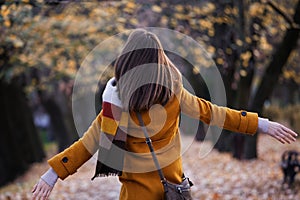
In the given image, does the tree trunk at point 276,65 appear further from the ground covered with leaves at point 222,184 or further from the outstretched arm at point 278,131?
the outstretched arm at point 278,131

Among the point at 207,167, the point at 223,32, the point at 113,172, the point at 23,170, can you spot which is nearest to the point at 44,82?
the point at 23,170

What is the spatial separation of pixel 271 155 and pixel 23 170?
7.17 metres

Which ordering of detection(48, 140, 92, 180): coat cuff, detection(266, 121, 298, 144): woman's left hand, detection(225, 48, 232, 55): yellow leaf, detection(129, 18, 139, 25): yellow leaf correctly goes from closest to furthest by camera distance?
detection(48, 140, 92, 180): coat cuff → detection(266, 121, 298, 144): woman's left hand → detection(129, 18, 139, 25): yellow leaf → detection(225, 48, 232, 55): yellow leaf

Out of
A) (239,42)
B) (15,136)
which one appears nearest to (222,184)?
(239,42)

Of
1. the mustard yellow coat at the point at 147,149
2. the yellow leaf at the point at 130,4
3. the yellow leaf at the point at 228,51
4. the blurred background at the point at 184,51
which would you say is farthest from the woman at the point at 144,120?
the yellow leaf at the point at 228,51

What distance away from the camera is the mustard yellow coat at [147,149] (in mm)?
3703

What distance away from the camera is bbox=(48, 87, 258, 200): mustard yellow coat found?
3.70 meters

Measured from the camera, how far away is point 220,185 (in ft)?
32.0

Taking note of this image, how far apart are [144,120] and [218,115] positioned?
1.80 feet

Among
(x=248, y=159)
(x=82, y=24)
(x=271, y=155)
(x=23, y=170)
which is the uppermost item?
(x=82, y=24)

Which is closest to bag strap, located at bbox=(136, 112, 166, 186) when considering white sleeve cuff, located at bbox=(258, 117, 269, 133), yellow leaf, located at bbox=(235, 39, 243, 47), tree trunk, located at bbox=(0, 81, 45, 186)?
white sleeve cuff, located at bbox=(258, 117, 269, 133)

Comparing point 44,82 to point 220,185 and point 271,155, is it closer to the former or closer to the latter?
point 271,155

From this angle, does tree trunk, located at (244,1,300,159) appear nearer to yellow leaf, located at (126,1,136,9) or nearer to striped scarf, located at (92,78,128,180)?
yellow leaf, located at (126,1,136,9)

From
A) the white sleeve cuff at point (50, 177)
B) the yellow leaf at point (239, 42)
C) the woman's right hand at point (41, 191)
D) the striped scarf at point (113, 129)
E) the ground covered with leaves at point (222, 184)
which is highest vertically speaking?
the striped scarf at point (113, 129)
